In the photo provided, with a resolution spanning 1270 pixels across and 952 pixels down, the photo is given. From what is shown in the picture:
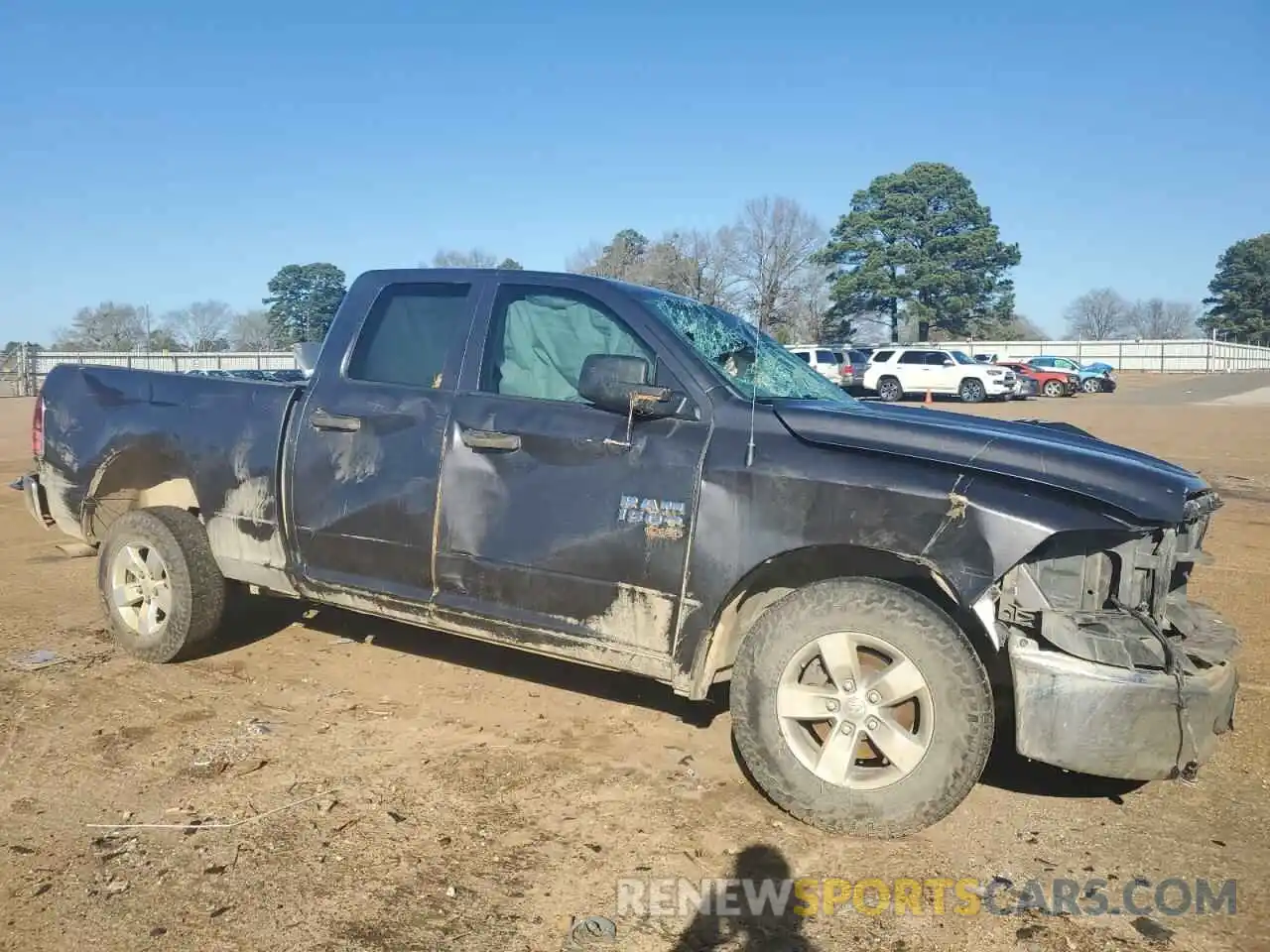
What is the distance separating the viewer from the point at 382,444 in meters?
4.20

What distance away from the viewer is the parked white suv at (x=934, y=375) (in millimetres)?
33125

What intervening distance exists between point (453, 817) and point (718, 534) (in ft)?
4.41

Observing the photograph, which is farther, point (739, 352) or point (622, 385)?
point (739, 352)

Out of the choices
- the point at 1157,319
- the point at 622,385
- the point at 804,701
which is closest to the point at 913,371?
the point at 622,385

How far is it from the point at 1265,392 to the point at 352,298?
125 ft

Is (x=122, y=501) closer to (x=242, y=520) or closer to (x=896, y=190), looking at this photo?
(x=242, y=520)

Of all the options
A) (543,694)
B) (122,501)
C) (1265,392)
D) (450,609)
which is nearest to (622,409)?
(450,609)

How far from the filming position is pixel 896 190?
66.2m

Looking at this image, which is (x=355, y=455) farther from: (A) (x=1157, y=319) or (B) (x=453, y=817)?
(A) (x=1157, y=319)

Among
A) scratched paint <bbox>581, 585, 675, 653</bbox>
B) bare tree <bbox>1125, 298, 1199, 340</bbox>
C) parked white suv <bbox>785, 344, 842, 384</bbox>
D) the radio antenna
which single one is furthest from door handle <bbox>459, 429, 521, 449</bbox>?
bare tree <bbox>1125, 298, 1199, 340</bbox>

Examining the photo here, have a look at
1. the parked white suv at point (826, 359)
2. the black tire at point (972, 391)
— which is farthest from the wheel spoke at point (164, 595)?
the black tire at point (972, 391)

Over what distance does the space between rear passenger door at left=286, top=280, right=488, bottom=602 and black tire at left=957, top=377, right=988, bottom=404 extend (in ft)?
103

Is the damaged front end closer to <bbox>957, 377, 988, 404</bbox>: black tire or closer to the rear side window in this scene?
the rear side window

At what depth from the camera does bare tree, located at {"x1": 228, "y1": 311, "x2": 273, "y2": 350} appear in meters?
51.3
